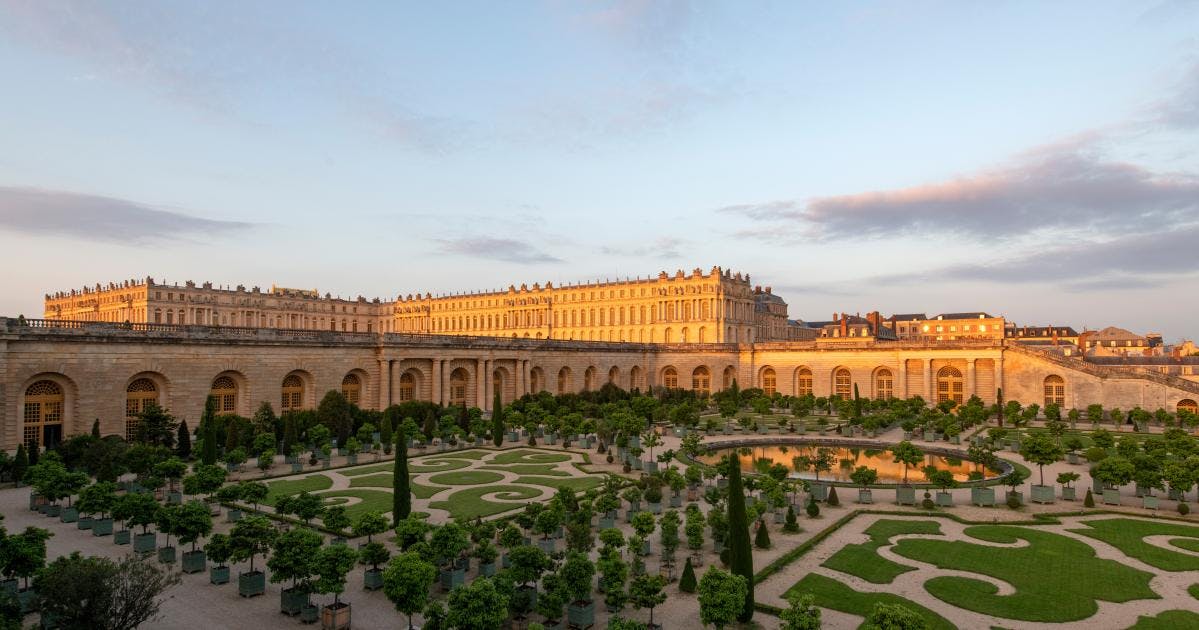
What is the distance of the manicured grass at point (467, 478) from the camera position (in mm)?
33000

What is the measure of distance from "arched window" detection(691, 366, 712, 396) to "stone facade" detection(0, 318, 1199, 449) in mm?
137

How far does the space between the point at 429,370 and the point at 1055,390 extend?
55.2 metres

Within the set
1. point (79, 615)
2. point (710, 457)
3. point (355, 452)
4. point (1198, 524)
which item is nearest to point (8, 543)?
point (79, 615)

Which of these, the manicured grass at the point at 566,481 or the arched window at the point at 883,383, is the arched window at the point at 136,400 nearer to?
the manicured grass at the point at 566,481

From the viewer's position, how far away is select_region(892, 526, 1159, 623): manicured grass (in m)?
17.6

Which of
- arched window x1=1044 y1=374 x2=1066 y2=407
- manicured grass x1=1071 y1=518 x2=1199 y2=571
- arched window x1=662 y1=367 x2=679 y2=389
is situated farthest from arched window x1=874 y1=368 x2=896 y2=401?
manicured grass x1=1071 y1=518 x2=1199 y2=571

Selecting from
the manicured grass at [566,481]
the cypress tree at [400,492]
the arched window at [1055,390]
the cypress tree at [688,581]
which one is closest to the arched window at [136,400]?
the manicured grass at [566,481]

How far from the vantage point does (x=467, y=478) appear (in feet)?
112

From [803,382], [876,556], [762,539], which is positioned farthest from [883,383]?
[762,539]

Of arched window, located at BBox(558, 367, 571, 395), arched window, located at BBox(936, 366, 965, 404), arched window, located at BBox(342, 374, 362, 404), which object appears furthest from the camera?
arched window, located at BBox(558, 367, 571, 395)

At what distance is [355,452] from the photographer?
38656 mm

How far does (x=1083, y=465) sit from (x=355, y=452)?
1538 inches

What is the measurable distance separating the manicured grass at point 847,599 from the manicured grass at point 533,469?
17.6 meters

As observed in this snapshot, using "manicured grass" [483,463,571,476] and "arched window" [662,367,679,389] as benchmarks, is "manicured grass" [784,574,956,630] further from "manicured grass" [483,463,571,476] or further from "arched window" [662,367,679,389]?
"arched window" [662,367,679,389]
